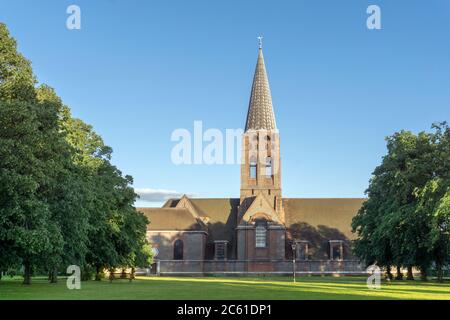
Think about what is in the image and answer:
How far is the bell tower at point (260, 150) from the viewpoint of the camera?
9681cm

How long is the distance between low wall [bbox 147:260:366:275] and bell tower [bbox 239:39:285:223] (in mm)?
8672

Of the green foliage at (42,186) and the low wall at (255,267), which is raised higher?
the green foliage at (42,186)

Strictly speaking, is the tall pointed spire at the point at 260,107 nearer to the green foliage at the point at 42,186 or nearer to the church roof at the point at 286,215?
the church roof at the point at 286,215

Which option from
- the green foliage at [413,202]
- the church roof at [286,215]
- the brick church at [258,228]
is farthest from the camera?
the church roof at [286,215]

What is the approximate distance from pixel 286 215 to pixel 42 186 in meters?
69.2

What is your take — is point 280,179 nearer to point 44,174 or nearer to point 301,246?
point 301,246

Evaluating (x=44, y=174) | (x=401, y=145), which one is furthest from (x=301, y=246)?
(x=44, y=174)

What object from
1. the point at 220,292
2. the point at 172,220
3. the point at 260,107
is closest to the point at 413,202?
the point at 220,292

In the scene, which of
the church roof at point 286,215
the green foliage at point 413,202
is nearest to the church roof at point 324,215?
the church roof at point 286,215

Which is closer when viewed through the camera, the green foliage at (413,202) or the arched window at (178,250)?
the green foliage at (413,202)

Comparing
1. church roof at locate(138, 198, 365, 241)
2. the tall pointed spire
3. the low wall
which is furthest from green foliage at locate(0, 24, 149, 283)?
the tall pointed spire

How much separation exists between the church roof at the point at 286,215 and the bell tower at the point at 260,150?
499 centimetres
